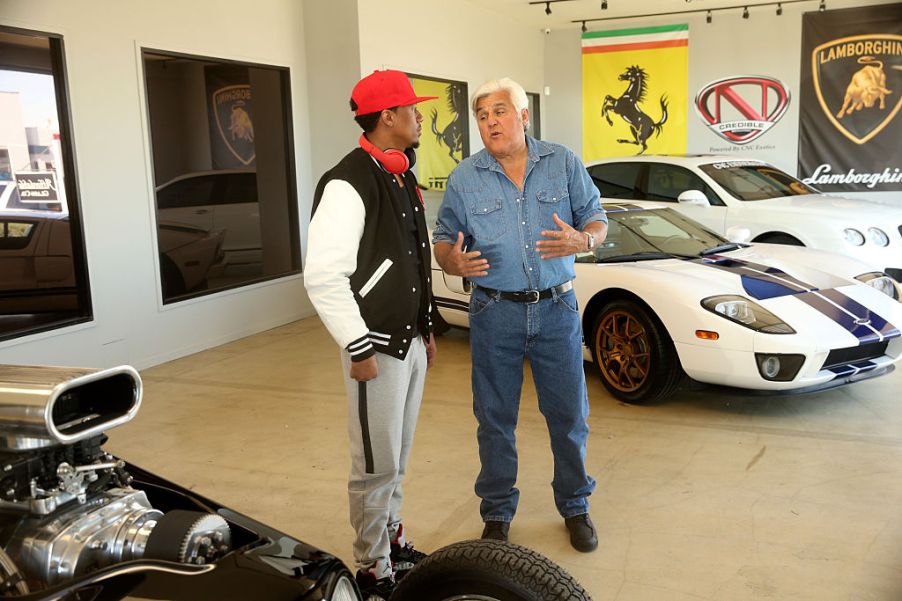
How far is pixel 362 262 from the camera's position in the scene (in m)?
2.61

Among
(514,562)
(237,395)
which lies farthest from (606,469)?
(237,395)

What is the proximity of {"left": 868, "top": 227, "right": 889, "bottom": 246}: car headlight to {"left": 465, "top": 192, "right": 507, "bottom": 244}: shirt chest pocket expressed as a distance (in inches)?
222

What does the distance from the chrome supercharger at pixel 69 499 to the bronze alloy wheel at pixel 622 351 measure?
3.57 meters

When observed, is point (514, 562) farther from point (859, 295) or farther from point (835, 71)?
point (835, 71)

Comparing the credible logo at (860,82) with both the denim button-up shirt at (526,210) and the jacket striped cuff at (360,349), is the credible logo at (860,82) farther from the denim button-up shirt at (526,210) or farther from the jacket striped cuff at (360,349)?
the jacket striped cuff at (360,349)

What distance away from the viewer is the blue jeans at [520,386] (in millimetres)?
3152

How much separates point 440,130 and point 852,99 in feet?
20.1

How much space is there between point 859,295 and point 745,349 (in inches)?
36.3

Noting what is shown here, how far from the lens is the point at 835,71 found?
1217 cm

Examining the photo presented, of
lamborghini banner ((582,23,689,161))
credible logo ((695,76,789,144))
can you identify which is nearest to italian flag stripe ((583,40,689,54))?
lamborghini banner ((582,23,689,161))

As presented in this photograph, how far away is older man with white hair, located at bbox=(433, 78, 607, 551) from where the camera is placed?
309 cm

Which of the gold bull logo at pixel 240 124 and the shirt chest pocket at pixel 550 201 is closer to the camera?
the shirt chest pocket at pixel 550 201

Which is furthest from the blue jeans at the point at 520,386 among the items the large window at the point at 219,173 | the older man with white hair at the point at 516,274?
the large window at the point at 219,173

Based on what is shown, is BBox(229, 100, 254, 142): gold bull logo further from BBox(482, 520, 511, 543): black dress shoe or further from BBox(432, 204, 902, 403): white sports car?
BBox(482, 520, 511, 543): black dress shoe
